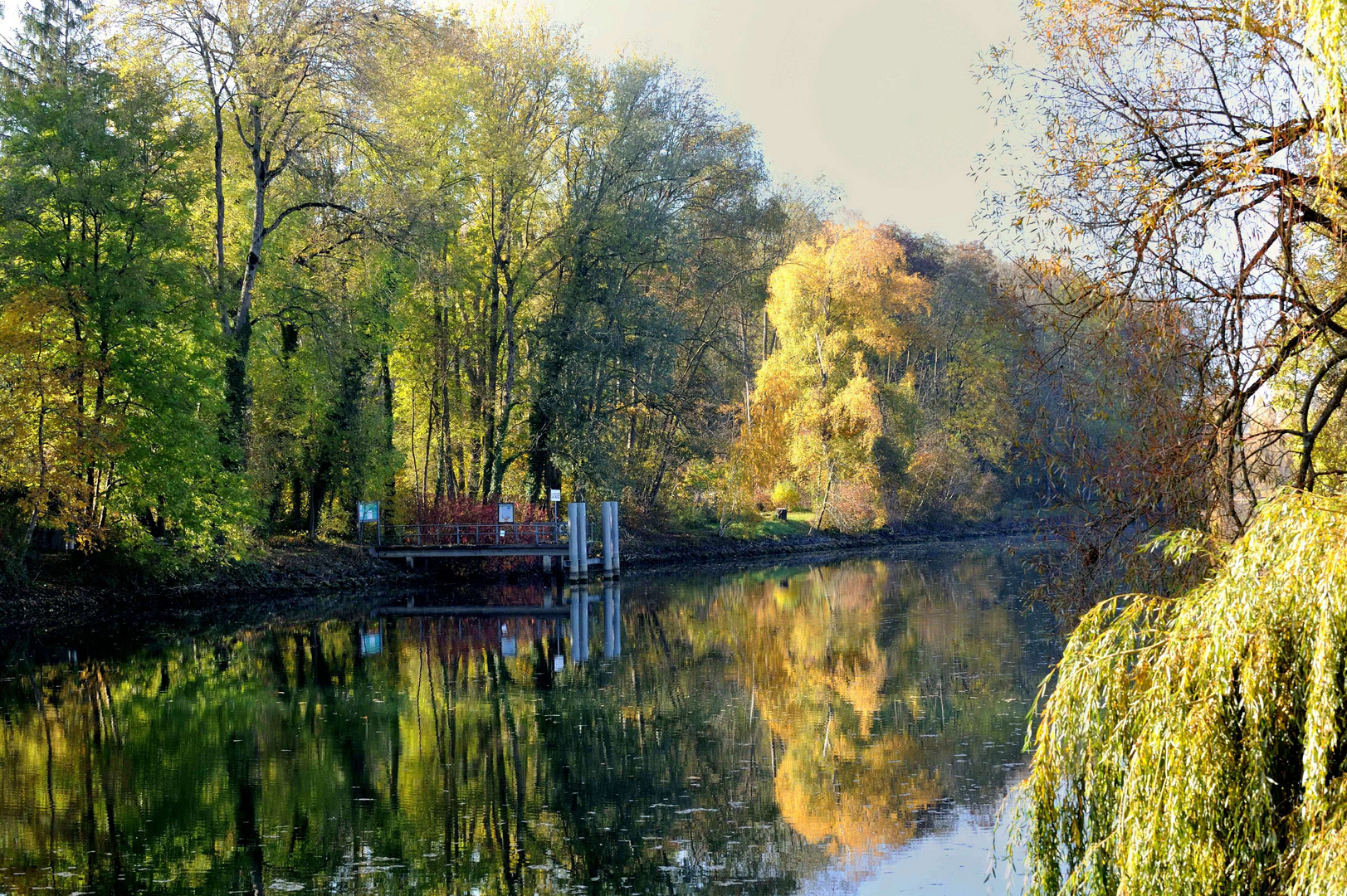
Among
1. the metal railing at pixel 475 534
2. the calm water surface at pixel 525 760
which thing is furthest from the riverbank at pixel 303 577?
the calm water surface at pixel 525 760

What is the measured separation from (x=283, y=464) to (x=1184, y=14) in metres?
28.8

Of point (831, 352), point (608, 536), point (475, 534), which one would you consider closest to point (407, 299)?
point (475, 534)

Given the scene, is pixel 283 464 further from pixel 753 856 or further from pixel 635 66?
pixel 753 856

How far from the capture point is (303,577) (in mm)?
32688

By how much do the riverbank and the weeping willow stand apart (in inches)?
914

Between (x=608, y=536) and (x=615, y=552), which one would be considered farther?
(x=615, y=552)

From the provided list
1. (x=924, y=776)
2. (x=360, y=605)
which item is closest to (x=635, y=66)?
(x=360, y=605)

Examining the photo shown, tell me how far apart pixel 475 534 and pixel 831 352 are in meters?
17.7

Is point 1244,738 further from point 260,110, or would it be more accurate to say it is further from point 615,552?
point 615,552

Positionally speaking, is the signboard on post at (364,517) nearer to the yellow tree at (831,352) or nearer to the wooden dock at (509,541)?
the wooden dock at (509,541)

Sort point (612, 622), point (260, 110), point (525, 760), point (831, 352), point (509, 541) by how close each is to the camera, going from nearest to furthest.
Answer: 1. point (525, 760)
2. point (612, 622)
3. point (260, 110)
4. point (509, 541)
5. point (831, 352)

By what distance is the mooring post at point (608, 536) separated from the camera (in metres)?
36.2

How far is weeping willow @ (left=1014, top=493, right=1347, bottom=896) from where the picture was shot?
531cm

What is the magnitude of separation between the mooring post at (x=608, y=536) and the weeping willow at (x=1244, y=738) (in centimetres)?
3011
